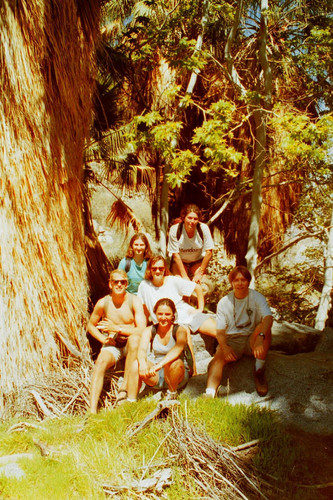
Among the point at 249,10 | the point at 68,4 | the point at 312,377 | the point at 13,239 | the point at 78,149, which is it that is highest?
the point at 249,10

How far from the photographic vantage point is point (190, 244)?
20.6 ft

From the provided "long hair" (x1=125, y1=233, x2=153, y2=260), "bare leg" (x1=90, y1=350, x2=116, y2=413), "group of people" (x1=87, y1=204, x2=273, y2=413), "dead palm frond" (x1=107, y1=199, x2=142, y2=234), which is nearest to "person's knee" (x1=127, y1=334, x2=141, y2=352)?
"group of people" (x1=87, y1=204, x2=273, y2=413)

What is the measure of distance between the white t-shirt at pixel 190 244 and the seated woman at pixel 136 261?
544 millimetres

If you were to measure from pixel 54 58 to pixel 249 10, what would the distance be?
4479mm

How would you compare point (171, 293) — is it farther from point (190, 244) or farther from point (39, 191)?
point (39, 191)

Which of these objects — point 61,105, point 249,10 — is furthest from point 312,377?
point 249,10

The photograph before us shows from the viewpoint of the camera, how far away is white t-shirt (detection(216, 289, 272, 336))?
4996mm

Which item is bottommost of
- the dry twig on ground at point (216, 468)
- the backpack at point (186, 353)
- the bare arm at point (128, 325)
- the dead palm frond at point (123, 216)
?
the dry twig on ground at point (216, 468)

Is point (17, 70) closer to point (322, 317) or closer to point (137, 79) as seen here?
point (137, 79)

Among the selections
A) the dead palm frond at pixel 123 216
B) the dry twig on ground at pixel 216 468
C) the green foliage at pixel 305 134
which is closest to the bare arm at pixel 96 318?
the dry twig on ground at pixel 216 468

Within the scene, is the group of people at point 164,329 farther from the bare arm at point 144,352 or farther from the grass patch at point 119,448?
the grass patch at point 119,448

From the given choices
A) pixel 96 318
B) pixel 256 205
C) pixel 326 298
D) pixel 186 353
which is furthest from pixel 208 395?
pixel 256 205

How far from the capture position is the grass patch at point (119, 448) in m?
3.33

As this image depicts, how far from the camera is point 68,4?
215 inches
